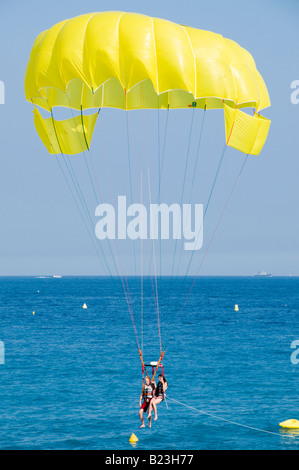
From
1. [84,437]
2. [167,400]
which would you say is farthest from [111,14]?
[167,400]

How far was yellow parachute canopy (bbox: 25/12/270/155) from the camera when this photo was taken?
17250 mm

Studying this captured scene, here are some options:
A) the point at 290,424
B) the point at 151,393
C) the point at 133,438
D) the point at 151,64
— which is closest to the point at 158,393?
the point at 151,393

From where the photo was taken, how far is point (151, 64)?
56.3ft

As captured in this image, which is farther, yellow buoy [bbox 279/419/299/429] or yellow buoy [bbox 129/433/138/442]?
yellow buoy [bbox 279/419/299/429]

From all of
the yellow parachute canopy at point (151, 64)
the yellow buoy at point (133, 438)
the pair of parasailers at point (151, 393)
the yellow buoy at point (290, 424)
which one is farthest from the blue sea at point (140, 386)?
the yellow parachute canopy at point (151, 64)

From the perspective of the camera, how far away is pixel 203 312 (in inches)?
3415

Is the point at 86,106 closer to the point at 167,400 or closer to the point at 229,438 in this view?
the point at 229,438

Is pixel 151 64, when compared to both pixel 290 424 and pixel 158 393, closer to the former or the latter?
pixel 158 393

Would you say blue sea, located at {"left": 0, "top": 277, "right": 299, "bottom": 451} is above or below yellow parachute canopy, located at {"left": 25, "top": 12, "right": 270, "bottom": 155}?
below

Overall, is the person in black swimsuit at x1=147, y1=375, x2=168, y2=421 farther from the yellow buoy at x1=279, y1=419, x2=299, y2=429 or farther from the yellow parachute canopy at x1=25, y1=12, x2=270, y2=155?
the yellow buoy at x1=279, y1=419, x2=299, y2=429

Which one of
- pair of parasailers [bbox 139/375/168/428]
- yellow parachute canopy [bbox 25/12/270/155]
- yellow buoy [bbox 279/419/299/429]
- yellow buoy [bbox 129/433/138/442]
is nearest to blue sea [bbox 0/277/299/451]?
yellow buoy [bbox 129/433/138/442]

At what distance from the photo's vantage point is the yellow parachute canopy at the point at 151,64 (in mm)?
17250

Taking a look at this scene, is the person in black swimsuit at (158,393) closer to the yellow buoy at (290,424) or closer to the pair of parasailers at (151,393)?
the pair of parasailers at (151,393)
